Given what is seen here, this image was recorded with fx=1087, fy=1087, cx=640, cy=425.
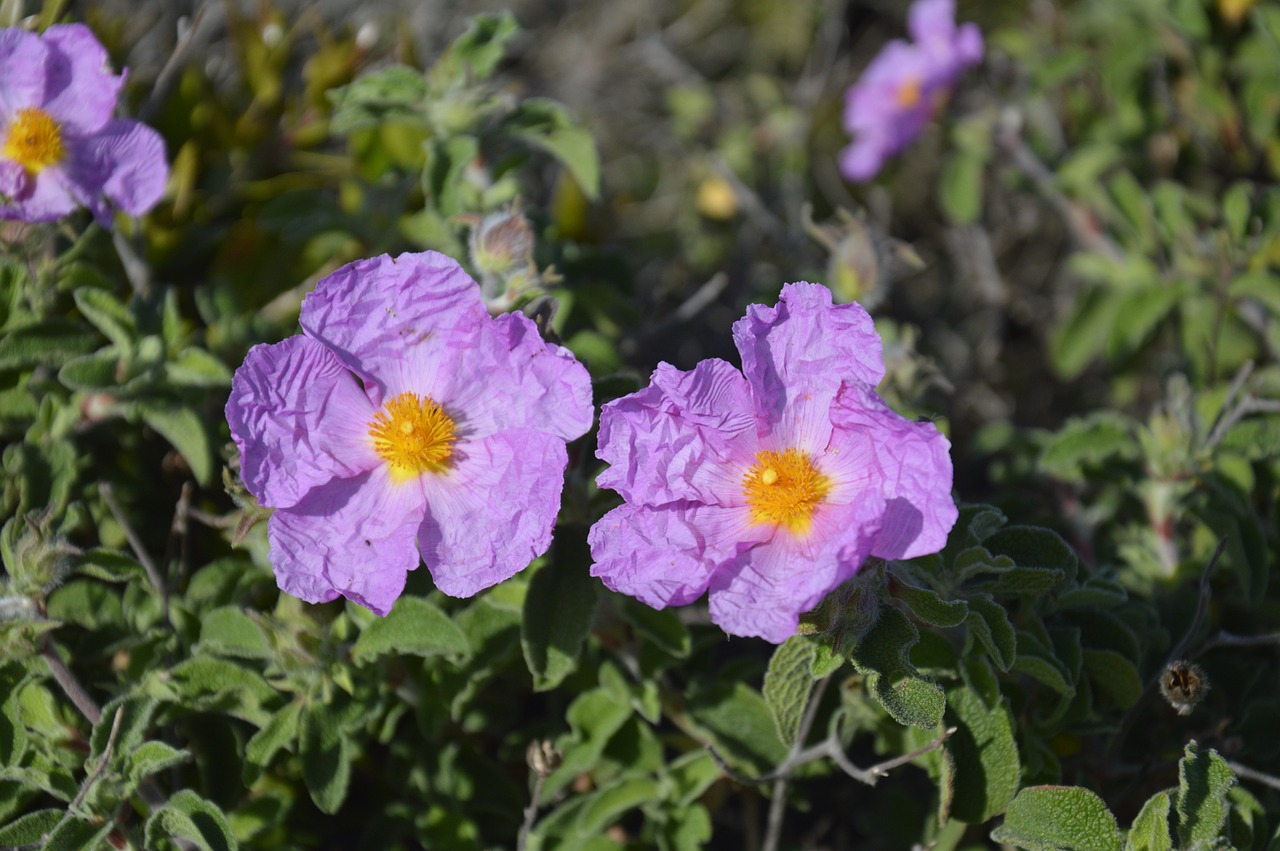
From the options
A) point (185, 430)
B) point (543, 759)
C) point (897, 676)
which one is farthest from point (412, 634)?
point (897, 676)

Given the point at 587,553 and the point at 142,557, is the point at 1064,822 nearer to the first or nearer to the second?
the point at 587,553

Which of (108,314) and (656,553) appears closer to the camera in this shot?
(656,553)

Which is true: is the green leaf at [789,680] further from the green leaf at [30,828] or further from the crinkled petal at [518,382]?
the green leaf at [30,828]

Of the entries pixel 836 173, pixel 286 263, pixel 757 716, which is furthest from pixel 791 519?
pixel 836 173

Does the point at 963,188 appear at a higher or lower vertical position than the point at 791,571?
lower

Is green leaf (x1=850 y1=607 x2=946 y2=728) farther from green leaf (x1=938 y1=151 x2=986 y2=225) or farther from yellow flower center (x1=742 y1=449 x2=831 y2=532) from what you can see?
green leaf (x1=938 y1=151 x2=986 y2=225)

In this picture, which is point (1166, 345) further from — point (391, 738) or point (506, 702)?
point (391, 738)

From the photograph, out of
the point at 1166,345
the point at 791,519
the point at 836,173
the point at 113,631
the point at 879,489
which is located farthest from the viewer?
the point at 836,173

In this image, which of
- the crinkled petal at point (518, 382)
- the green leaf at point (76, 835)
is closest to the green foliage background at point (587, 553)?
the green leaf at point (76, 835)
